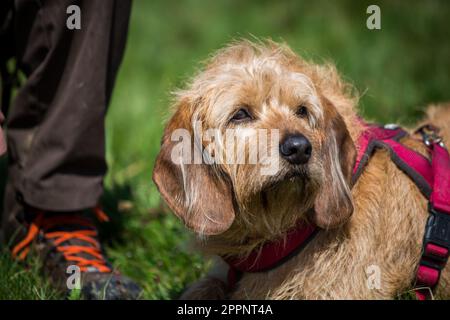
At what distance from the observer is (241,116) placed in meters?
2.92

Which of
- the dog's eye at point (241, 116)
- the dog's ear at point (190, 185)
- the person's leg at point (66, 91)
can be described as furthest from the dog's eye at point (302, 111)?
the person's leg at point (66, 91)

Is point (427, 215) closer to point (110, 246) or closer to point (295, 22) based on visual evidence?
point (110, 246)

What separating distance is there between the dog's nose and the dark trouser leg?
1.09 meters

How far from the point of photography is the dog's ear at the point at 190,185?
2.87 m

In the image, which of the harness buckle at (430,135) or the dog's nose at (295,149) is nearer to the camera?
the dog's nose at (295,149)

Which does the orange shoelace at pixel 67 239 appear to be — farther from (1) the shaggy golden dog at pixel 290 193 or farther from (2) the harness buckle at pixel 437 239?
(2) the harness buckle at pixel 437 239

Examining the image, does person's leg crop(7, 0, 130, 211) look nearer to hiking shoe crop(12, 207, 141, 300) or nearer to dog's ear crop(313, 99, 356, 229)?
hiking shoe crop(12, 207, 141, 300)

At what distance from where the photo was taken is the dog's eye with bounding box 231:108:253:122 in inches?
115

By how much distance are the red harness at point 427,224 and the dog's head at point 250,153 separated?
10cm

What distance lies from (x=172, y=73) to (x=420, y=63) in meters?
2.20

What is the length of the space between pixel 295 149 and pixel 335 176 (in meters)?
0.30

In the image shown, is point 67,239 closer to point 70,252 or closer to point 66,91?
point 70,252

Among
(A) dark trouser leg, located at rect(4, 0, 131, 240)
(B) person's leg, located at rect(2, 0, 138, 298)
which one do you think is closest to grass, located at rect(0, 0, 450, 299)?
(B) person's leg, located at rect(2, 0, 138, 298)
